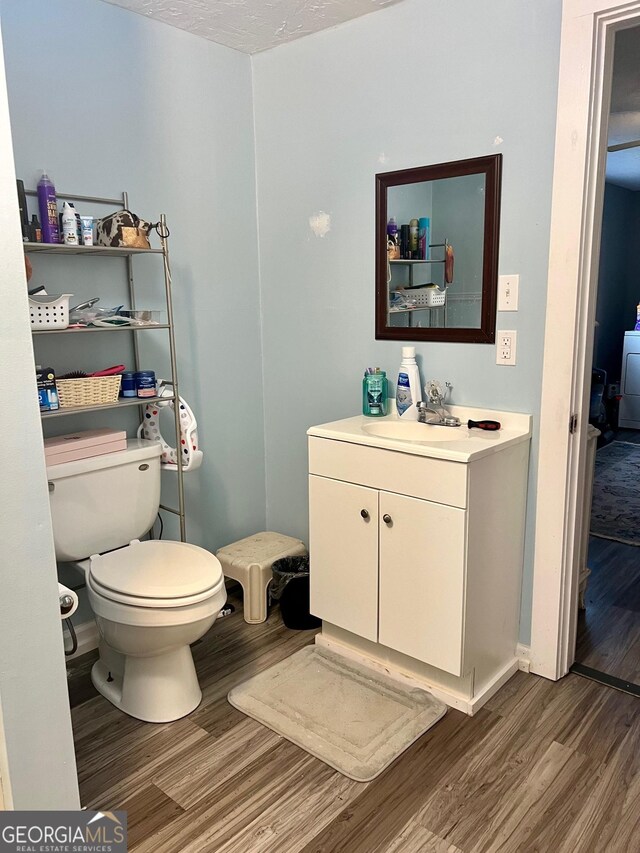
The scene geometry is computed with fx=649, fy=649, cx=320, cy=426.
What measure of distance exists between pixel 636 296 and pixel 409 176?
199 inches

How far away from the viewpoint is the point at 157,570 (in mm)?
2057

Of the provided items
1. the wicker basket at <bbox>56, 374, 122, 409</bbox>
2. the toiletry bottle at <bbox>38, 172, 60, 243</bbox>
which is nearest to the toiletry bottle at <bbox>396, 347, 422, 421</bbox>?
the wicker basket at <bbox>56, 374, 122, 409</bbox>

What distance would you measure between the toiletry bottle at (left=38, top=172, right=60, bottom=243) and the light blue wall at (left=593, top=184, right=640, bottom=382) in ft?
16.6

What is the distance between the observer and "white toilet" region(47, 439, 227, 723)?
6.30ft

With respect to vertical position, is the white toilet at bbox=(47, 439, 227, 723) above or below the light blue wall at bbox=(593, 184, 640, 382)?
below

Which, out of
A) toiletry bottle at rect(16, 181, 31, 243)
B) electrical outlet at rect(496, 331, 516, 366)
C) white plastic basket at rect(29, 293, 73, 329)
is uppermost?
toiletry bottle at rect(16, 181, 31, 243)

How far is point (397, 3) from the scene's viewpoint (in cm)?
226

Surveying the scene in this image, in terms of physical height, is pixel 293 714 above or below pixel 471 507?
below

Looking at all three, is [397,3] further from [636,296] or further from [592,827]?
[636,296]

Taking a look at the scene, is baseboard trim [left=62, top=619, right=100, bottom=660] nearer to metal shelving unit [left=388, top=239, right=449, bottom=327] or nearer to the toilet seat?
the toilet seat

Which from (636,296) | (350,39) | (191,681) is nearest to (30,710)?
(191,681)

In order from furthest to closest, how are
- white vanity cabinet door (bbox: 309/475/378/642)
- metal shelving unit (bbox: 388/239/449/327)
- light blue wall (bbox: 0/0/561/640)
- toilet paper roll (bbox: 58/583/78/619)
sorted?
metal shelving unit (bbox: 388/239/449/327) → white vanity cabinet door (bbox: 309/475/378/642) → light blue wall (bbox: 0/0/561/640) → toilet paper roll (bbox: 58/583/78/619)

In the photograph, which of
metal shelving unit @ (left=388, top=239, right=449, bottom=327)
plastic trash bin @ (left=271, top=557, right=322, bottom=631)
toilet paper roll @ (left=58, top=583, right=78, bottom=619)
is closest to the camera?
toilet paper roll @ (left=58, top=583, right=78, bottom=619)

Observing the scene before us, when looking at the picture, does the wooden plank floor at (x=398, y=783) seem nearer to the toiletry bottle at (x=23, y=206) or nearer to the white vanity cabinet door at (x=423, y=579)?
the white vanity cabinet door at (x=423, y=579)
